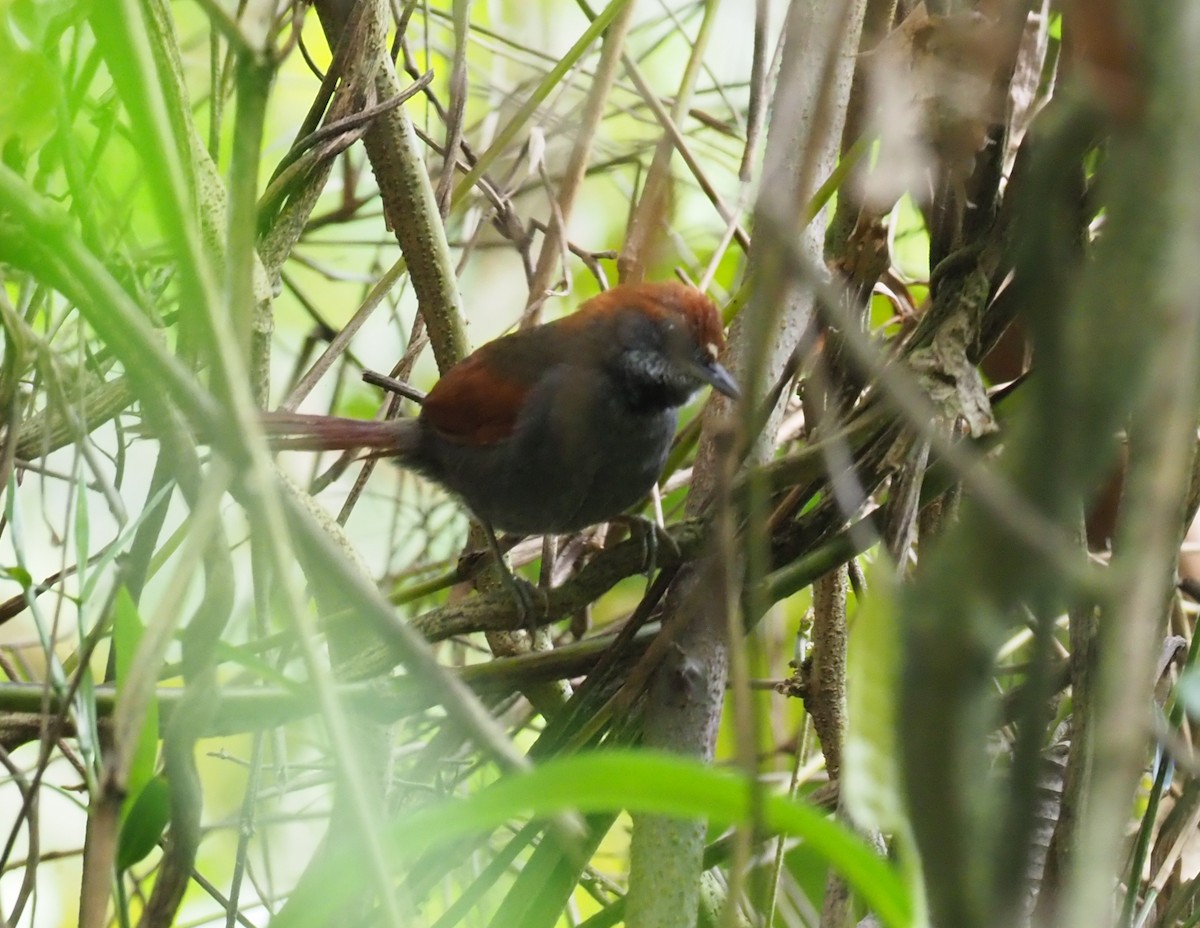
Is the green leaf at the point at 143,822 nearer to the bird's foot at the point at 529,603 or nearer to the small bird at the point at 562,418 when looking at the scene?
the bird's foot at the point at 529,603

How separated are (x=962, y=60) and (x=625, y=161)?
1.41 meters

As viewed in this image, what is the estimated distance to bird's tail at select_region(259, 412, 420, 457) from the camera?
2.34 meters

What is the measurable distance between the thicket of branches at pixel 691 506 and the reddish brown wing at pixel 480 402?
0.21 metres

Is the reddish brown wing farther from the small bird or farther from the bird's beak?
the bird's beak

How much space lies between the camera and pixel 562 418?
9.60ft

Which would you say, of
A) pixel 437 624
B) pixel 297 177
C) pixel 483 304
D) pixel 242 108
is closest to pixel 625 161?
pixel 483 304

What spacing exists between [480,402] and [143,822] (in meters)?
1.93

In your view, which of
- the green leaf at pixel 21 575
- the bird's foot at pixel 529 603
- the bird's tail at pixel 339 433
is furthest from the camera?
the bird's tail at pixel 339 433

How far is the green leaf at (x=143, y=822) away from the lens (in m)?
0.89

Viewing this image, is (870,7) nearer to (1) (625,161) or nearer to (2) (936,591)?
(1) (625,161)

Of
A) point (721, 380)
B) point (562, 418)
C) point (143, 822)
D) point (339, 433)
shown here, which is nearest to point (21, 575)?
point (143, 822)

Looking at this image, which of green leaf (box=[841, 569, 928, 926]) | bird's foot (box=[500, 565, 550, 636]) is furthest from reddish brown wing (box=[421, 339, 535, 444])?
green leaf (box=[841, 569, 928, 926])

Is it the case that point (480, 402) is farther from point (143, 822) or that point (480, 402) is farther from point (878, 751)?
point (878, 751)

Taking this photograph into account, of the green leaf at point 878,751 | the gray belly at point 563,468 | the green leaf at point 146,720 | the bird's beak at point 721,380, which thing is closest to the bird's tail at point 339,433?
the gray belly at point 563,468
